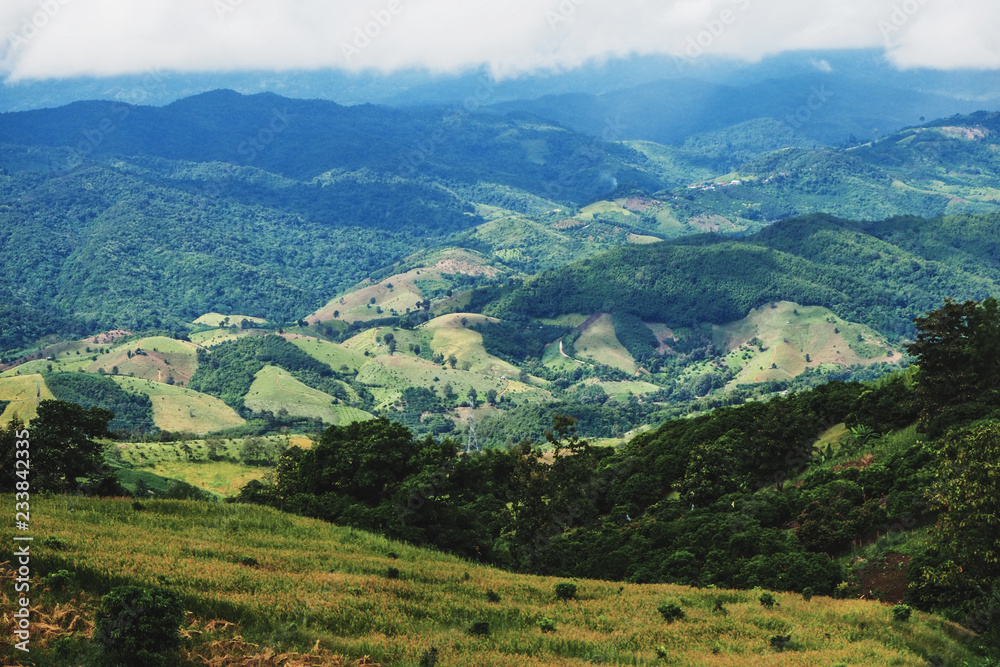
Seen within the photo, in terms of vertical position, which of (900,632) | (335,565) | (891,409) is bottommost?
(891,409)

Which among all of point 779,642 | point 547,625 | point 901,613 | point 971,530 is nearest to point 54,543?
point 547,625

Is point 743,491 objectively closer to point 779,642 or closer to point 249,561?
point 779,642

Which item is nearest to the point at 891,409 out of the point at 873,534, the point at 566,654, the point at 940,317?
the point at 940,317

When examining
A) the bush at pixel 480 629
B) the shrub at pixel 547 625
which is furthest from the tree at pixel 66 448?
the shrub at pixel 547 625

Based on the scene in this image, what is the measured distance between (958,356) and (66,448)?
6605cm

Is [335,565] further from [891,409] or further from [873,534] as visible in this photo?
[891,409]

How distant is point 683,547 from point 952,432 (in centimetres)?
1848

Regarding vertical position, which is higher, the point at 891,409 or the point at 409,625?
the point at 409,625

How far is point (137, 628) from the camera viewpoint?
2608 centimetres

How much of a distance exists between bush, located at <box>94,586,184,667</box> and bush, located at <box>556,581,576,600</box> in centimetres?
2000

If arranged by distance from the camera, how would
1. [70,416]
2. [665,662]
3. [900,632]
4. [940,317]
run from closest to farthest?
[665,662]
[900,632]
[70,416]
[940,317]

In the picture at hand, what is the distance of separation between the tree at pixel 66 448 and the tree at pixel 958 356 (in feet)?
198

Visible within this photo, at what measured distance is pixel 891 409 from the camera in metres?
74.0

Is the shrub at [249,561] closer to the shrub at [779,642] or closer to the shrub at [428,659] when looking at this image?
the shrub at [428,659]
